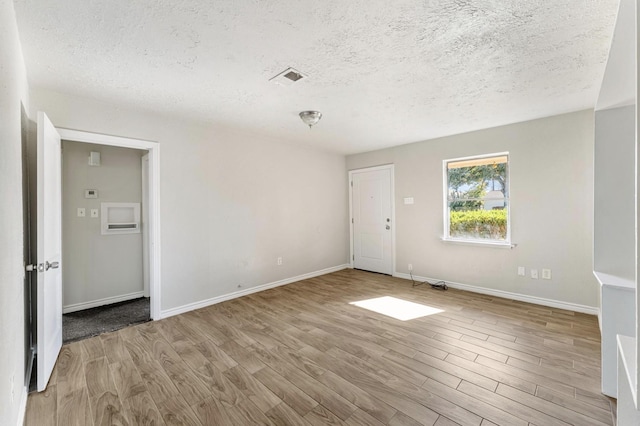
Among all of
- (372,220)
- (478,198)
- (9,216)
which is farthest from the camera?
(372,220)

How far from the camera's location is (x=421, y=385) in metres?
2.04

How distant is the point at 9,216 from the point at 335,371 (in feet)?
7.50

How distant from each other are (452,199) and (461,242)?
2.31ft

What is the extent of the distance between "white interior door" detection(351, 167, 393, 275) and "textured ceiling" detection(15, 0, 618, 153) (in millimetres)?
2161

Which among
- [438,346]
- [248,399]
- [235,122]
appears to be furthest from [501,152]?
[248,399]

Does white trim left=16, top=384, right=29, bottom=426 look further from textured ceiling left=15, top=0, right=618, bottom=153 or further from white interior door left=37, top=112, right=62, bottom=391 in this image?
textured ceiling left=15, top=0, right=618, bottom=153

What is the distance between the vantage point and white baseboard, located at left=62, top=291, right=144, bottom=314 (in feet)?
11.7

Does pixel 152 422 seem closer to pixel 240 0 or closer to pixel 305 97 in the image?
pixel 240 0

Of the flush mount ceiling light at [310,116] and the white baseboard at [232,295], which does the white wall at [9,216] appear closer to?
the white baseboard at [232,295]

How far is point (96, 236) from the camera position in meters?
3.80

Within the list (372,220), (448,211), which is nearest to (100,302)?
(372,220)

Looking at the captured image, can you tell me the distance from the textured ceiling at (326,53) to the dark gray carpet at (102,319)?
247cm

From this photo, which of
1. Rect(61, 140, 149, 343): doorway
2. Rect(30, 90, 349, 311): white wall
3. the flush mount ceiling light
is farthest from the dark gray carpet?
the flush mount ceiling light

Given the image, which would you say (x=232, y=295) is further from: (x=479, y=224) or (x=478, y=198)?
(x=478, y=198)
